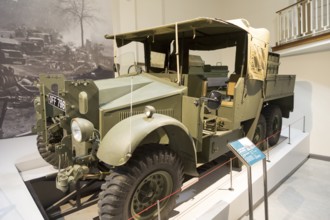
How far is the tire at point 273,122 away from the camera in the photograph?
4645mm

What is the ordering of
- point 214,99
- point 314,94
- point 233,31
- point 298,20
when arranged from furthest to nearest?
1. point 298,20
2. point 314,94
3. point 233,31
4. point 214,99

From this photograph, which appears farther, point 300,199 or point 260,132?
point 260,132

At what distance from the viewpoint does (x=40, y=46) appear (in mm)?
4738

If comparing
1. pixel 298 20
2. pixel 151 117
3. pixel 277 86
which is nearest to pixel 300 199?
pixel 277 86

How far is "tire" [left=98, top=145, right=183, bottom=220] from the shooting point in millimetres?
2018

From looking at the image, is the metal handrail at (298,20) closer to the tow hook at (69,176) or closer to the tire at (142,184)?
the tire at (142,184)

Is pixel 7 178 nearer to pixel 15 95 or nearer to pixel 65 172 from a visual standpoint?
pixel 65 172

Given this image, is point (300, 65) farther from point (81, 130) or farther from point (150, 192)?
point (81, 130)

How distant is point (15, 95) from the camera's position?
455cm

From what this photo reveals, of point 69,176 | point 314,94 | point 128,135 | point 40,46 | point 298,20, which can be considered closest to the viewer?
point 128,135

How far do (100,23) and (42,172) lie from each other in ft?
10.8

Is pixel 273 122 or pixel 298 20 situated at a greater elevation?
pixel 298 20

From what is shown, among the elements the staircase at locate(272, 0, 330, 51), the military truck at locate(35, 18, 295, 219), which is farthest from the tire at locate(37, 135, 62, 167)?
the staircase at locate(272, 0, 330, 51)

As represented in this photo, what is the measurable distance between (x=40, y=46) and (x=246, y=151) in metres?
4.19
